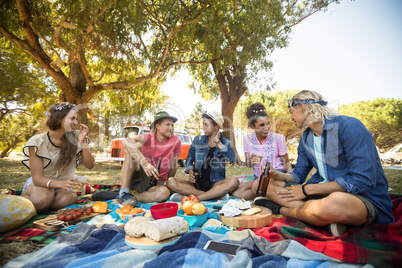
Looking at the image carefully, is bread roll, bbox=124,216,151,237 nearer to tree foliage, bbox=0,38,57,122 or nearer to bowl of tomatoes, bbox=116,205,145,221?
bowl of tomatoes, bbox=116,205,145,221

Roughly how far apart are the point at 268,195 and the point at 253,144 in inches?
53.8

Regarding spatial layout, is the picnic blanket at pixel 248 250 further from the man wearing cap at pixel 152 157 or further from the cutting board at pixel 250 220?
the man wearing cap at pixel 152 157

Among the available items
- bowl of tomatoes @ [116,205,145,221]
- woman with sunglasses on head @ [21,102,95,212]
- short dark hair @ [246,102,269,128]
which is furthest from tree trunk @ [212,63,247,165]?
bowl of tomatoes @ [116,205,145,221]

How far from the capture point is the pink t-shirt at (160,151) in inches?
169

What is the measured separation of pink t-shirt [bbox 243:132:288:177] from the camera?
416 centimetres

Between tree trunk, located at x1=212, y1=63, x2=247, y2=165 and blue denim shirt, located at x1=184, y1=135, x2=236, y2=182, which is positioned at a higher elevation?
tree trunk, located at x1=212, y1=63, x2=247, y2=165

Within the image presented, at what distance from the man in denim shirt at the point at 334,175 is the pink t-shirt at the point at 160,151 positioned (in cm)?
204

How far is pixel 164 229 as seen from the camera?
6.81ft

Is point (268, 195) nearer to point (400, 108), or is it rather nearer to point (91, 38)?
point (91, 38)

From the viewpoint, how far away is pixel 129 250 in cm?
199

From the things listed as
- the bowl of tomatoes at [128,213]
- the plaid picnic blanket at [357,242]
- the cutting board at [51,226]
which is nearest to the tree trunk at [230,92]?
the bowl of tomatoes at [128,213]

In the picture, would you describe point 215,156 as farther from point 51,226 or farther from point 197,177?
point 51,226

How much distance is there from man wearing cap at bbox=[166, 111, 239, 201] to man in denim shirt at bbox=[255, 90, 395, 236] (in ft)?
3.80

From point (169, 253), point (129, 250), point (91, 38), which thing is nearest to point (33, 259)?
point (129, 250)
